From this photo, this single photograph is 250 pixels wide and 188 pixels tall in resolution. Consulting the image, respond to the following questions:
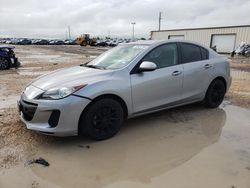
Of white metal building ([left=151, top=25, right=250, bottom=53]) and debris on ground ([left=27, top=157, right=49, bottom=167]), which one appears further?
white metal building ([left=151, top=25, right=250, bottom=53])

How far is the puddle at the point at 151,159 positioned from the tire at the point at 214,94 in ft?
2.66

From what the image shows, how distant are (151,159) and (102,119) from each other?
3.19 feet

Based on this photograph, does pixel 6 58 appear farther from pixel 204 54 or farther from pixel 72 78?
pixel 204 54

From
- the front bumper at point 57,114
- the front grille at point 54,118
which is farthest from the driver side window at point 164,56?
the front grille at point 54,118

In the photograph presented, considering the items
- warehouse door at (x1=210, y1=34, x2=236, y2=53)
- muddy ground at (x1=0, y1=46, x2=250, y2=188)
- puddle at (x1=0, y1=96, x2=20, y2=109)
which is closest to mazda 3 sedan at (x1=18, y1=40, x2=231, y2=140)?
muddy ground at (x1=0, y1=46, x2=250, y2=188)

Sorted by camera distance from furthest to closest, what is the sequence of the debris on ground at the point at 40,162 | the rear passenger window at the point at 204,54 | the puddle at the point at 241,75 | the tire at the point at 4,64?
the tire at the point at 4,64 < the puddle at the point at 241,75 < the rear passenger window at the point at 204,54 < the debris on ground at the point at 40,162

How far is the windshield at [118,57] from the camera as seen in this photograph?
468 centimetres

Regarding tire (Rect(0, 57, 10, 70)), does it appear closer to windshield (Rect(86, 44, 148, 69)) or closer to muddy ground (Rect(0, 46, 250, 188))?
muddy ground (Rect(0, 46, 250, 188))

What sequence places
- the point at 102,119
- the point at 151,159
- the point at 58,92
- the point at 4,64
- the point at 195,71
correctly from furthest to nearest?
the point at 4,64, the point at 195,71, the point at 102,119, the point at 58,92, the point at 151,159

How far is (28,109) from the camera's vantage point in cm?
396

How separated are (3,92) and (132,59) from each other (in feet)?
15.3

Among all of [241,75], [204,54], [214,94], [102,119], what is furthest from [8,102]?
[241,75]

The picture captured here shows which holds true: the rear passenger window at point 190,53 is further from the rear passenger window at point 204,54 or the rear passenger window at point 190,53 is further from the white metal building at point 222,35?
the white metal building at point 222,35

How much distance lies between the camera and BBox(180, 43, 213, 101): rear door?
522cm
